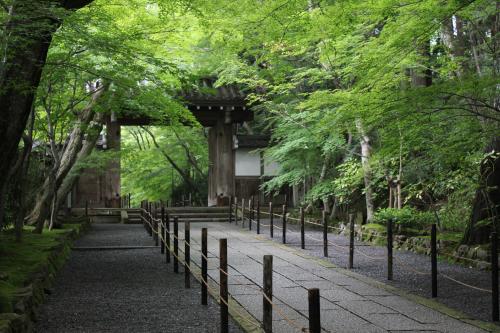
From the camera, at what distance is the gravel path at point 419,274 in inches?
286

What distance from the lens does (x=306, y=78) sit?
19828 mm

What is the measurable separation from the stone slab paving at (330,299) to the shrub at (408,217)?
118 inches

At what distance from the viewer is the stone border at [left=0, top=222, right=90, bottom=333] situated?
16.1ft

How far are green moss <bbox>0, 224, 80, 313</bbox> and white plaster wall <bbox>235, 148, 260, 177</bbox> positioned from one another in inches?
536

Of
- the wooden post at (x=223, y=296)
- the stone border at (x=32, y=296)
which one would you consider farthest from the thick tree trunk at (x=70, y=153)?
the wooden post at (x=223, y=296)

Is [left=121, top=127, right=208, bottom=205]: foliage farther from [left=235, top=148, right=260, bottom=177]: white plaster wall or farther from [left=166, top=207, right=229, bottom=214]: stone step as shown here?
[left=166, top=207, right=229, bottom=214]: stone step

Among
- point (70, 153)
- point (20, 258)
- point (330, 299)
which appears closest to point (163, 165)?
point (70, 153)

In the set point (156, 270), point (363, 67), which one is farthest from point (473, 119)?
point (156, 270)

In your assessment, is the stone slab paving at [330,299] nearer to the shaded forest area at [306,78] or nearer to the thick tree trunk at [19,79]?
the shaded forest area at [306,78]

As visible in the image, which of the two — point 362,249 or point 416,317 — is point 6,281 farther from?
point 362,249

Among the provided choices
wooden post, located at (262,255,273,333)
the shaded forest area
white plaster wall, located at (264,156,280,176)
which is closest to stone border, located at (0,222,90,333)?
the shaded forest area

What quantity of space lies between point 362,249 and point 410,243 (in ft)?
3.48

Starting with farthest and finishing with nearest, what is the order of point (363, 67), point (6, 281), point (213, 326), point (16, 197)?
point (16, 197), point (363, 67), point (6, 281), point (213, 326)

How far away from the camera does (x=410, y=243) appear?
12.8 meters
